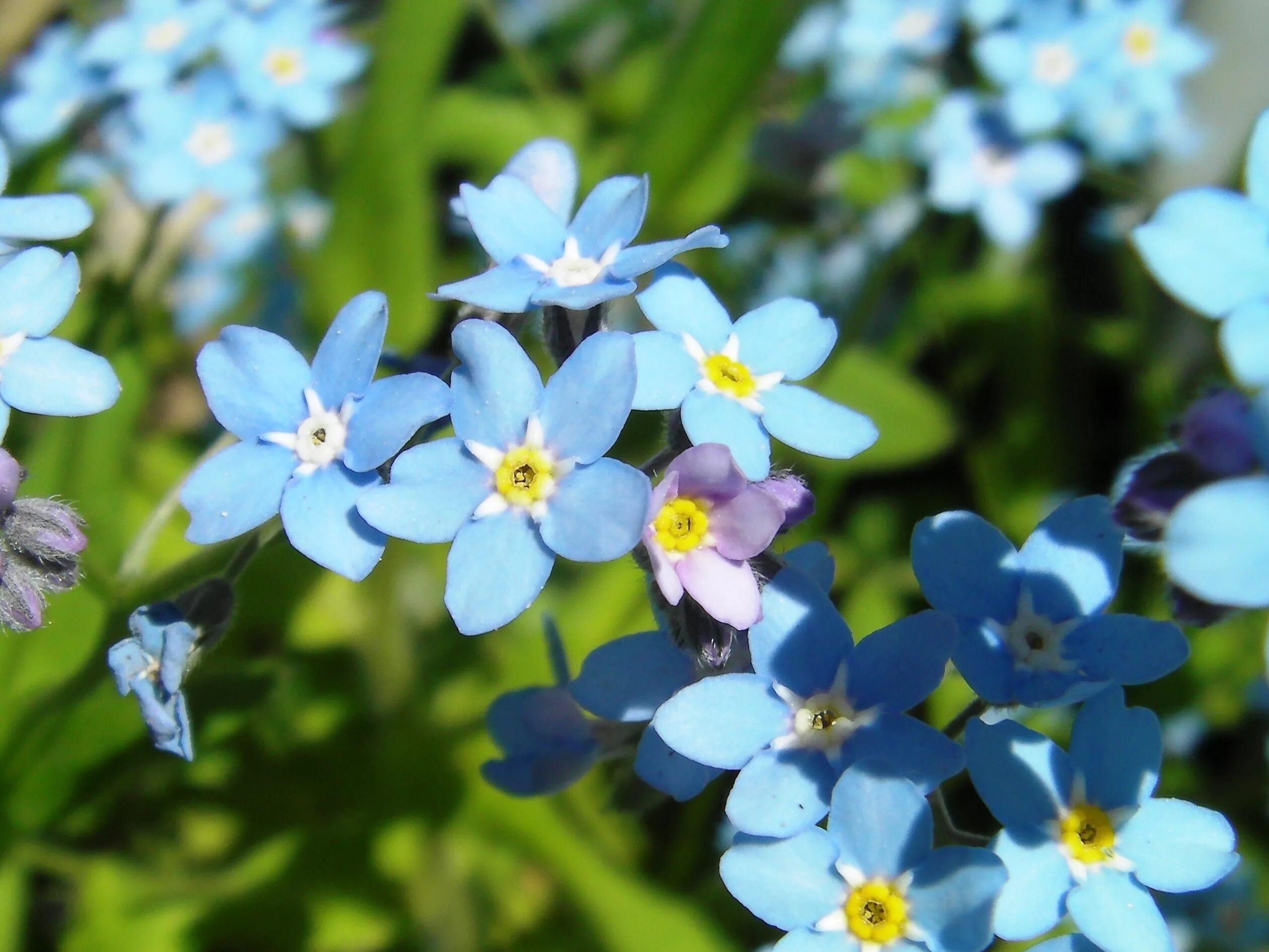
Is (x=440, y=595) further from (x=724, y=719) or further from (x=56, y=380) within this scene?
(x=724, y=719)

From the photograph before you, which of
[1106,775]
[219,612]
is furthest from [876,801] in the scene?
[219,612]

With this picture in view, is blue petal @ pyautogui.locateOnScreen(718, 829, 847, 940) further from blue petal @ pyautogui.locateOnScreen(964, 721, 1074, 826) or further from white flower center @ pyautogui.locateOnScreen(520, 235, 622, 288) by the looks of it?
white flower center @ pyautogui.locateOnScreen(520, 235, 622, 288)

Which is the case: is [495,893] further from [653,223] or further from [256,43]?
[256,43]

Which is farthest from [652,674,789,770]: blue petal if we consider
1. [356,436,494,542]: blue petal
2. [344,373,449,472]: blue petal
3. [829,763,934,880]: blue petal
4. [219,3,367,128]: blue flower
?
[219,3,367,128]: blue flower

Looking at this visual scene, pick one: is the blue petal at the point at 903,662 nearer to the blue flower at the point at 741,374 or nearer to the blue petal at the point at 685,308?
the blue flower at the point at 741,374

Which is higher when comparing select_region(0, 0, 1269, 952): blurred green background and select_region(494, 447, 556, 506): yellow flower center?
select_region(494, 447, 556, 506): yellow flower center

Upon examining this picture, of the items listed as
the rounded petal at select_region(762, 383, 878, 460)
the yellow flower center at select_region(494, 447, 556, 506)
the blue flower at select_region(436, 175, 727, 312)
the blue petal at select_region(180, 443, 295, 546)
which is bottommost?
the rounded petal at select_region(762, 383, 878, 460)
